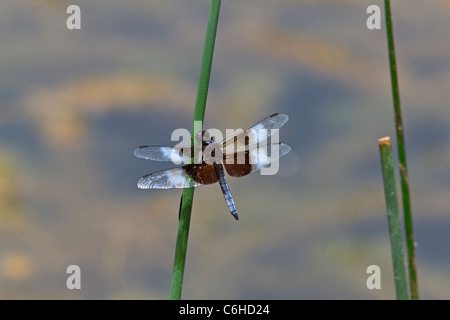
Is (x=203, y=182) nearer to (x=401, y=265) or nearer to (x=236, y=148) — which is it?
(x=236, y=148)

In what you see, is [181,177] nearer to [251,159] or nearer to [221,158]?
[221,158]

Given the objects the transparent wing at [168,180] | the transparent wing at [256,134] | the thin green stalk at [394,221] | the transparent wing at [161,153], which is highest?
the transparent wing at [256,134]

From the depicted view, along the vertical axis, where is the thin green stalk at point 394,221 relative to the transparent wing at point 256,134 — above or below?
below

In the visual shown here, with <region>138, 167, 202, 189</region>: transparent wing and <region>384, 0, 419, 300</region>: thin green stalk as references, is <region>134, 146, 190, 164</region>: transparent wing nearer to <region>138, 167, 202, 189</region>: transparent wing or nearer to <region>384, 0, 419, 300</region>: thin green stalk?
<region>138, 167, 202, 189</region>: transparent wing

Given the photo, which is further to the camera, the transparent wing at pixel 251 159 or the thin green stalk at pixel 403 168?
the transparent wing at pixel 251 159

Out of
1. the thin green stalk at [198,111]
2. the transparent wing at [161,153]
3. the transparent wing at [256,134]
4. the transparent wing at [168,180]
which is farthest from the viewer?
the transparent wing at [256,134]

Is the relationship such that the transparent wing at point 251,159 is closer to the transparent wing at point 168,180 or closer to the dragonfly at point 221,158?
the dragonfly at point 221,158

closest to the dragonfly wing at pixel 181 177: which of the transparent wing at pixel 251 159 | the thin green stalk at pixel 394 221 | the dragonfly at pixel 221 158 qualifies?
the dragonfly at pixel 221 158
